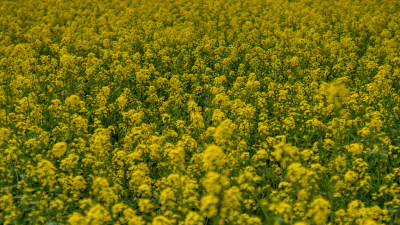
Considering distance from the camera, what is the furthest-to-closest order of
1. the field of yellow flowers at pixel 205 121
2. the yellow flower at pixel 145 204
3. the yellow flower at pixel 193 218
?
1. the field of yellow flowers at pixel 205 121
2. the yellow flower at pixel 145 204
3. the yellow flower at pixel 193 218

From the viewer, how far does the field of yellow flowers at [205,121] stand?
16.9ft

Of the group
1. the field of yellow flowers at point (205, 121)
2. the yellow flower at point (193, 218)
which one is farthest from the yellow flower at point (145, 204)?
the yellow flower at point (193, 218)

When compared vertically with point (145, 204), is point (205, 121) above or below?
below

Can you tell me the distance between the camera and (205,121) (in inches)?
321

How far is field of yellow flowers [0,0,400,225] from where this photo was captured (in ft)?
16.9

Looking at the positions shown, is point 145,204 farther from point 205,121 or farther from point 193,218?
point 205,121

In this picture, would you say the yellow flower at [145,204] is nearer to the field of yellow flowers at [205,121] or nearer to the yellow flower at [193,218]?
the field of yellow flowers at [205,121]

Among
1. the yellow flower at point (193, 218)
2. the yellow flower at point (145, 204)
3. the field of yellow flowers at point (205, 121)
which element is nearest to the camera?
the yellow flower at point (193, 218)

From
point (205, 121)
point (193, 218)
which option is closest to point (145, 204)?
point (193, 218)

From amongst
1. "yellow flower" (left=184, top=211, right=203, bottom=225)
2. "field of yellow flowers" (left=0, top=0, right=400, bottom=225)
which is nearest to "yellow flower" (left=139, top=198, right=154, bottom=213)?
"field of yellow flowers" (left=0, top=0, right=400, bottom=225)

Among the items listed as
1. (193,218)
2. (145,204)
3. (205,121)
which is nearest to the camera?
(193,218)

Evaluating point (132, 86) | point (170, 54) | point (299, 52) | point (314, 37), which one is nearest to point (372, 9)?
point (314, 37)

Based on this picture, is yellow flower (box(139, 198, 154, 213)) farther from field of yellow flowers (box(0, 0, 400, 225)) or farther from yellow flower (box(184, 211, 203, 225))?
yellow flower (box(184, 211, 203, 225))

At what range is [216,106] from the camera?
8344 millimetres
